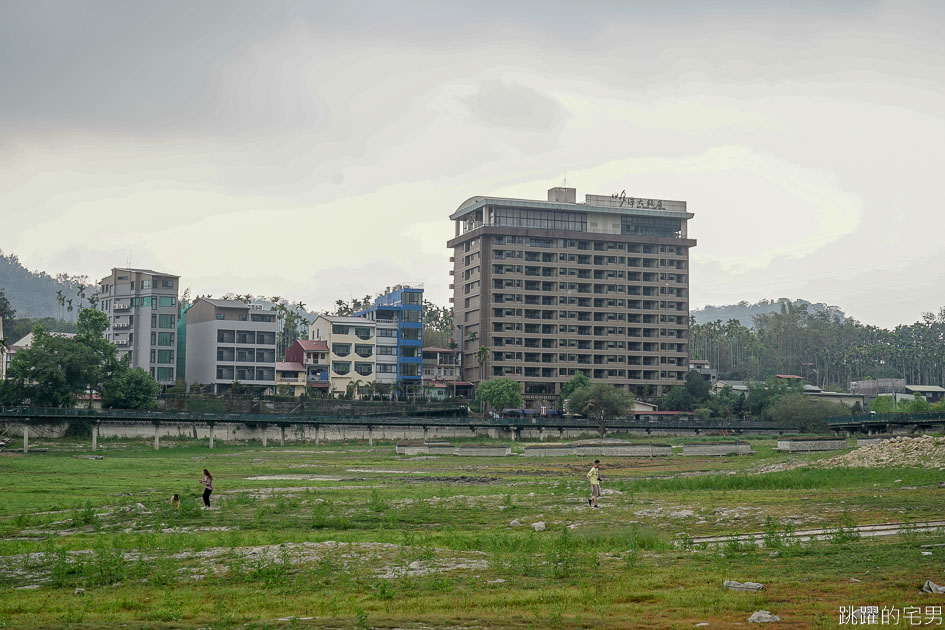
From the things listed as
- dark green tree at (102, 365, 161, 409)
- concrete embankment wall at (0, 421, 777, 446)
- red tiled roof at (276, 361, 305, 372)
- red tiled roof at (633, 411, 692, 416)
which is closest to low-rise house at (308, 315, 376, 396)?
red tiled roof at (276, 361, 305, 372)

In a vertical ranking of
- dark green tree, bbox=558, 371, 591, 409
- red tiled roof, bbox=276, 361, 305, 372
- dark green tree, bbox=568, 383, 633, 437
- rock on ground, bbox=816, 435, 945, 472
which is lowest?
rock on ground, bbox=816, 435, 945, 472

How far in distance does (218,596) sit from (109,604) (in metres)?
2.49

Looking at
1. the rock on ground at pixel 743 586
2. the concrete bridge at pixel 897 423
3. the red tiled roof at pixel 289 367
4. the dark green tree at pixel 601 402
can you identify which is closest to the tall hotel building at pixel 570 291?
the dark green tree at pixel 601 402

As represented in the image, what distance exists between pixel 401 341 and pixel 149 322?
42081 mm

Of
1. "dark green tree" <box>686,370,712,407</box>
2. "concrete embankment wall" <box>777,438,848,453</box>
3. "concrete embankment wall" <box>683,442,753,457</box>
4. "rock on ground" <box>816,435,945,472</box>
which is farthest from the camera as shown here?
"dark green tree" <box>686,370,712,407</box>

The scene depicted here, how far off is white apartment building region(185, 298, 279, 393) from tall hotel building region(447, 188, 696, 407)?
43.7 meters

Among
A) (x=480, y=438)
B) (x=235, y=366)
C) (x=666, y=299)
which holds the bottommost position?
A: (x=480, y=438)

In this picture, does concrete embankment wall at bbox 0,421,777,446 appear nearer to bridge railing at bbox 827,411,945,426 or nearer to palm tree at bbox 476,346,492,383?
bridge railing at bbox 827,411,945,426

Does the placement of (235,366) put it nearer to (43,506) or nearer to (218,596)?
(43,506)

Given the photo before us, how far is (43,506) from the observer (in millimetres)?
45188

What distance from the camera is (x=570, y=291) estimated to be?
18762cm

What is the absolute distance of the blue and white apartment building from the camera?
16512 centimetres

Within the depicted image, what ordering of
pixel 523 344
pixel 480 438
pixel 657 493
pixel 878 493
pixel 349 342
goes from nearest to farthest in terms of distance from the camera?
pixel 878 493
pixel 657 493
pixel 480 438
pixel 349 342
pixel 523 344

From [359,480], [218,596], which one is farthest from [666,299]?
[218,596]
